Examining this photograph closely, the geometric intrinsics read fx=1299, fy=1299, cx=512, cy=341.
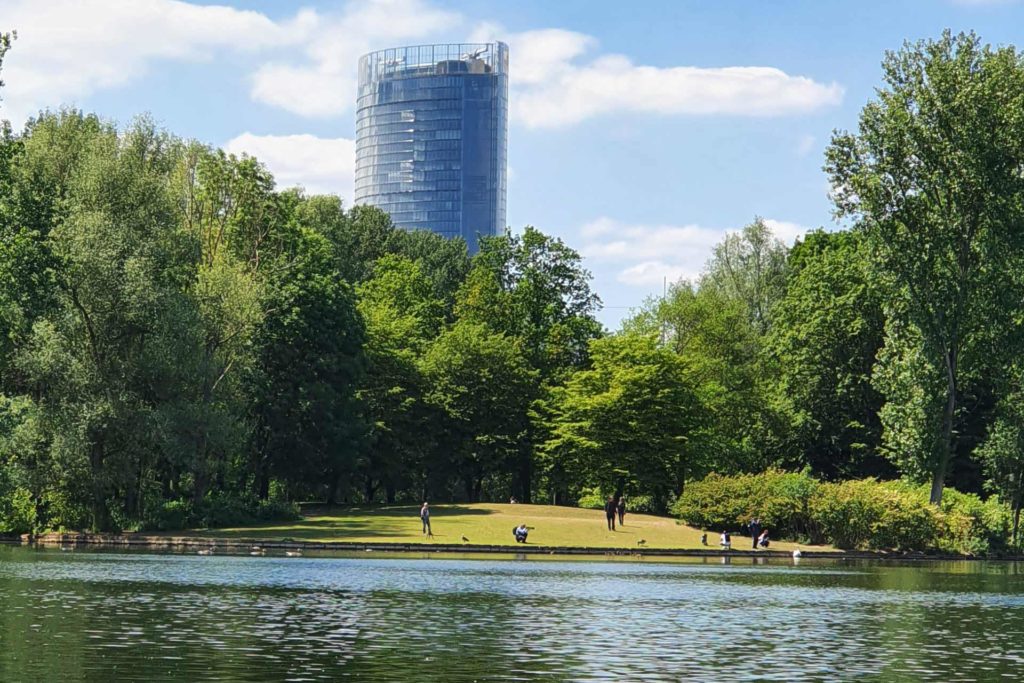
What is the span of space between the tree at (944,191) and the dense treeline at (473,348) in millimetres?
146

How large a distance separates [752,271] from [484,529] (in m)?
59.2

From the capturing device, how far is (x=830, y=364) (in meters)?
91.8

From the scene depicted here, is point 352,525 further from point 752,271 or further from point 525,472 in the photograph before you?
point 752,271

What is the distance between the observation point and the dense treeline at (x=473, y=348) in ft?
208

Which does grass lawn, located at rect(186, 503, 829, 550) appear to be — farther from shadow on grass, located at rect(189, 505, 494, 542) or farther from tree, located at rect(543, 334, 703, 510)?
tree, located at rect(543, 334, 703, 510)

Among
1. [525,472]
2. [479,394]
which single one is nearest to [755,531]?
[479,394]

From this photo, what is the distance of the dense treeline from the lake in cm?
1736

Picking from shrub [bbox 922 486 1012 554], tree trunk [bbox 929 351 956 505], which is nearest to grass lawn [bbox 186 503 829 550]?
shrub [bbox 922 486 1012 554]

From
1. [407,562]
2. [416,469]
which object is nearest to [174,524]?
[407,562]

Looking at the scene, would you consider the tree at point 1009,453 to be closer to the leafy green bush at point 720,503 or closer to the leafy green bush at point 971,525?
the leafy green bush at point 971,525

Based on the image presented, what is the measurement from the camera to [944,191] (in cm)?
7144

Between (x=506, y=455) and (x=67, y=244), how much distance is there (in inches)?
1707

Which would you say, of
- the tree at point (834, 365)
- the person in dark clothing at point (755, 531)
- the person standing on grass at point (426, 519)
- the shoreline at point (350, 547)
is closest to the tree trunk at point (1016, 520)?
the shoreline at point (350, 547)

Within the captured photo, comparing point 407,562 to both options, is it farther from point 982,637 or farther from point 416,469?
point 416,469
